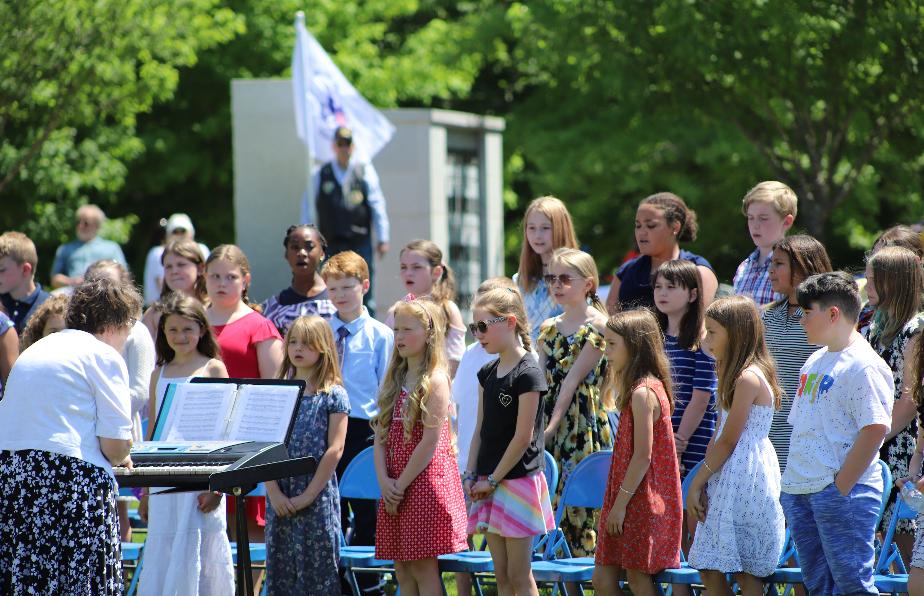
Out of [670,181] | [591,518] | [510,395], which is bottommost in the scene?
[591,518]

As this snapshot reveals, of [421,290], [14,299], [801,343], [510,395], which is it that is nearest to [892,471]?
[801,343]

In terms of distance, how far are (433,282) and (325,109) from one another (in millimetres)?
4668

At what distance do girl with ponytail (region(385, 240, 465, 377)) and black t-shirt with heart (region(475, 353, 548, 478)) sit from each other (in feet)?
4.90

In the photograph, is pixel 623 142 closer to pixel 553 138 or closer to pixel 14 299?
pixel 553 138

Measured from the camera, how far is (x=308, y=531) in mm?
6852

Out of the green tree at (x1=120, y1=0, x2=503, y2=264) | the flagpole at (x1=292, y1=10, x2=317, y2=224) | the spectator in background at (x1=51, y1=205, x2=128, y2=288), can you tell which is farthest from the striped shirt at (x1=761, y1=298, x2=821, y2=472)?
the green tree at (x1=120, y1=0, x2=503, y2=264)

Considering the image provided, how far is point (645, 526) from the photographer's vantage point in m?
6.14

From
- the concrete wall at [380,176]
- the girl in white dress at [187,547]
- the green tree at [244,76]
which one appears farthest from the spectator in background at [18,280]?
the green tree at [244,76]

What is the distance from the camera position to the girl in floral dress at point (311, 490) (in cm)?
682

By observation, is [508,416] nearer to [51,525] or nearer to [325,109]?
[51,525]

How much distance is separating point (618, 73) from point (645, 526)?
977 cm

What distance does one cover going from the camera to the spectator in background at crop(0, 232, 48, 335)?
8.77m

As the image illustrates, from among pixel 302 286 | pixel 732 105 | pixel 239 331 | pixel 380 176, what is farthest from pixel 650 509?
pixel 380 176

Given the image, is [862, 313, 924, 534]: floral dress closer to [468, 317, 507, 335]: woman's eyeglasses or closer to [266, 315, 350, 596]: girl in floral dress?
[468, 317, 507, 335]: woman's eyeglasses
